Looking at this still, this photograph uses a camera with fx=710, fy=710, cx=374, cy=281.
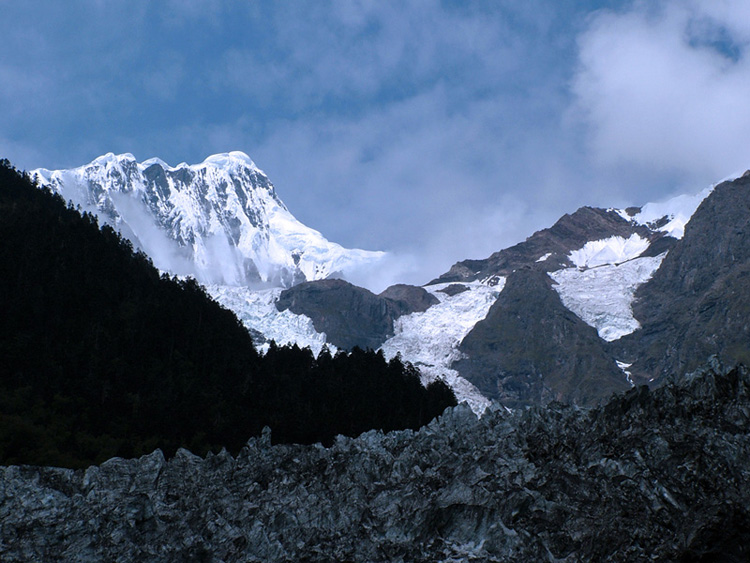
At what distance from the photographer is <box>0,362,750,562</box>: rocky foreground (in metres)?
37.1

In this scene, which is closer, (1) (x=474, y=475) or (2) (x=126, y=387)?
(1) (x=474, y=475)

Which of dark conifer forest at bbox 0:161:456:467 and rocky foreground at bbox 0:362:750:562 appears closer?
rocky foreground at bbox 0:362:750:562

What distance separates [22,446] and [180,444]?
56.7 feet

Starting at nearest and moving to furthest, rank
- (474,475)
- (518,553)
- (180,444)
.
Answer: (518,553) < (474,475) < (180,444)

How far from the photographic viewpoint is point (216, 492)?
50.1 m

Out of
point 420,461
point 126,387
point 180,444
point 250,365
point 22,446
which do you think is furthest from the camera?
point 250,365

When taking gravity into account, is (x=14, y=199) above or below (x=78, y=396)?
above

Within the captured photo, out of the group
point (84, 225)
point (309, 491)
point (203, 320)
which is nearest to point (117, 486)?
point (309, 491)

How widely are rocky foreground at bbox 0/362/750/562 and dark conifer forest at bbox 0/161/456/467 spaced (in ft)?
61.3

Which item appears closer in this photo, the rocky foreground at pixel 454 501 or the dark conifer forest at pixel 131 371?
the rocky foreground at pixel 454 501

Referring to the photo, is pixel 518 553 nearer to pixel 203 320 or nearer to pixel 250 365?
pixel 250 365

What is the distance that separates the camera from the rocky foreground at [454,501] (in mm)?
37125

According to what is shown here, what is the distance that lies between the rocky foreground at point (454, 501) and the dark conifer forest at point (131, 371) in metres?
18.7

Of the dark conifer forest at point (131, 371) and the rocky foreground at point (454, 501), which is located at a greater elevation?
the dark conifer forest at point (131, 371)
